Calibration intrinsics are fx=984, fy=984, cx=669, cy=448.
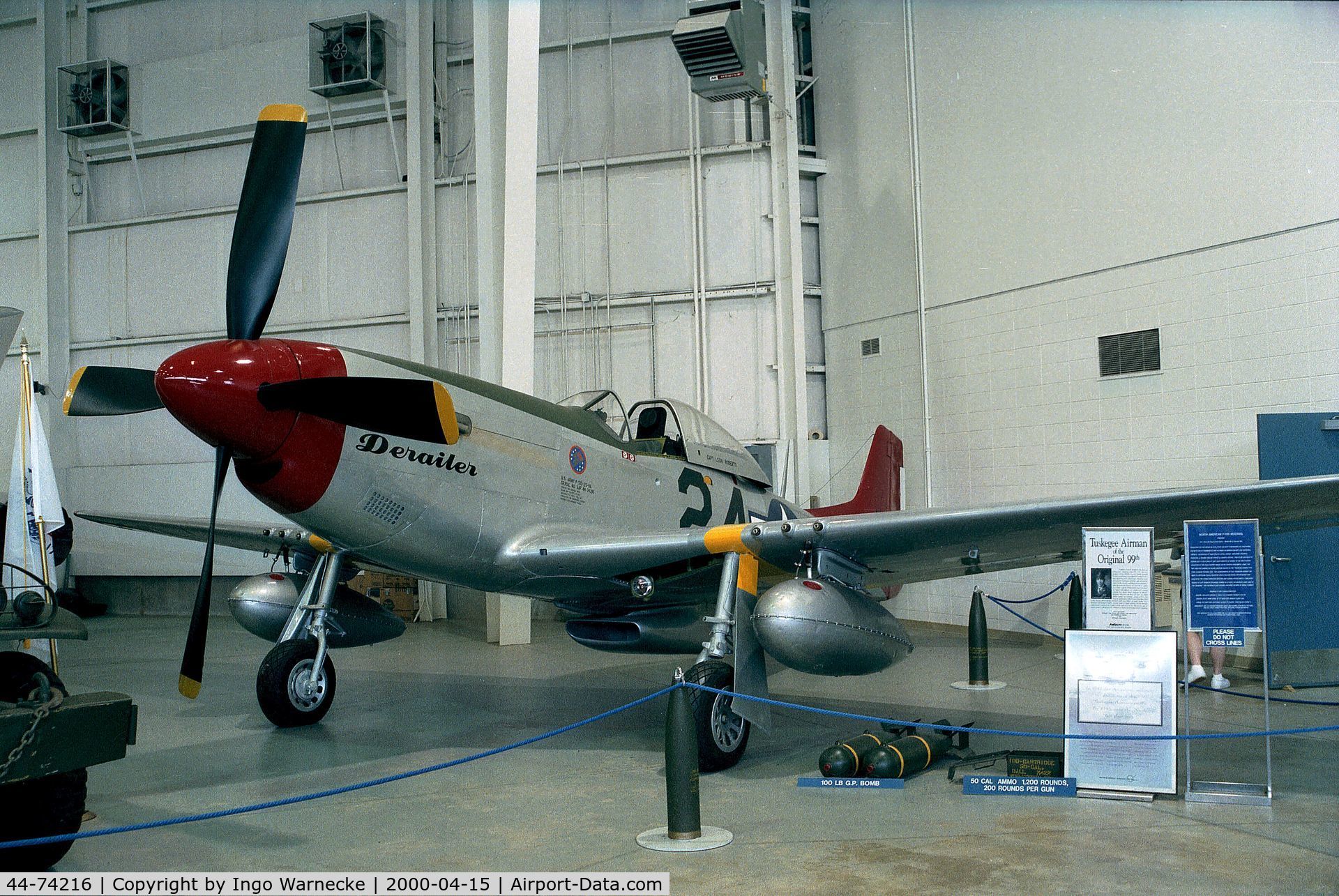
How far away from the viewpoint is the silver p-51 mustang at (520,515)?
14.3 feet

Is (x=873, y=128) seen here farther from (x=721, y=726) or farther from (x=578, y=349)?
(x=721, y=726)

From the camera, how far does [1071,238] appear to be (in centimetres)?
935

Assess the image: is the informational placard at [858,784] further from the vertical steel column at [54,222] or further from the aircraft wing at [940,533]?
the vertical steel column at [54,222]

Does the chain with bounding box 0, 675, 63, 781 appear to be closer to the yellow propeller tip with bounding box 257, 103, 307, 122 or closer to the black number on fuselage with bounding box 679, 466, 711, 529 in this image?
the yellow propeller tip with bounding box 257, 103, 307, 122

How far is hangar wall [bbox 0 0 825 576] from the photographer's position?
12414 mm

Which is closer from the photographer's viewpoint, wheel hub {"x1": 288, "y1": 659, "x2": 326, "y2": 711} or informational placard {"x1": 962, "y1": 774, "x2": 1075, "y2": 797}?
informational placard {"x1": 962, "y1": 774, "x2": 1075, "y2": 797}

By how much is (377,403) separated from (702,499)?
2736mm

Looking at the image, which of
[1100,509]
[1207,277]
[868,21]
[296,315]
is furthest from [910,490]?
[296,315]

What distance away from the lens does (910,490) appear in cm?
1095

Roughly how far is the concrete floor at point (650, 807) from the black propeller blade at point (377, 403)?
5.31ft

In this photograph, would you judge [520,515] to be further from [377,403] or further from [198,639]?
[198,639]

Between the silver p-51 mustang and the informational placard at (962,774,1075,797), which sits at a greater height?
the silver p-51 mustang

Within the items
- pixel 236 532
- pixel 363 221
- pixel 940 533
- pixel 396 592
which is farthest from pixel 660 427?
pixel 363 221

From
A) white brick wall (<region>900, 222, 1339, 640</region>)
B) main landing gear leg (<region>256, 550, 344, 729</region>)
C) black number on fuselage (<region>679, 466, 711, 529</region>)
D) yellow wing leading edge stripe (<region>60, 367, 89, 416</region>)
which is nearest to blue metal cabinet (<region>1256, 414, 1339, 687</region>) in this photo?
white brick wall (<region>900, 222, 1339, 640</region>)
